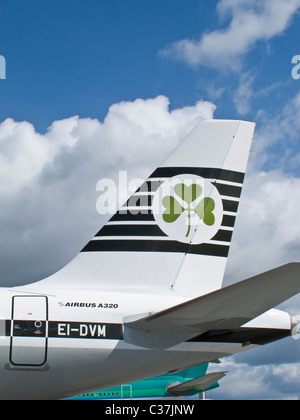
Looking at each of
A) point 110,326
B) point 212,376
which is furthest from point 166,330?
point 212,376

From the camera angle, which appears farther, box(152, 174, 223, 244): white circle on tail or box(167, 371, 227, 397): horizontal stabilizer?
box(167, 371, 227, 397): horizontal stabilizer

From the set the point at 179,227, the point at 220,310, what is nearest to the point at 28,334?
the point at 220,310

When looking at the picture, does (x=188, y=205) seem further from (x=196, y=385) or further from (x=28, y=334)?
(x=196, y=385)

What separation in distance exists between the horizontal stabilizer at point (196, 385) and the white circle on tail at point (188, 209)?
1015cm

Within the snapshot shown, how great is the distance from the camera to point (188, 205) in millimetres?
11188

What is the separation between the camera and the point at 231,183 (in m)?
11.6

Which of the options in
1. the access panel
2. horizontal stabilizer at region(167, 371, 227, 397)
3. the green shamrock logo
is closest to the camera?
the access panel

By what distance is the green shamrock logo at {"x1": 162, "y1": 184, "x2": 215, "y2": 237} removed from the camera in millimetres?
11062

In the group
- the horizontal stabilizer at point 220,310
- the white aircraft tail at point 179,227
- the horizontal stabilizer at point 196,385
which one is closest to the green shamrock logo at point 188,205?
the white aircraft tail at point 179,227

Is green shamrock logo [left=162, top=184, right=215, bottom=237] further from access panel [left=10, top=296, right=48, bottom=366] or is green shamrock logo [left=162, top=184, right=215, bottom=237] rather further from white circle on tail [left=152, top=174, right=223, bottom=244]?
access panel [left=10, top=296, right=48, bottom=366]

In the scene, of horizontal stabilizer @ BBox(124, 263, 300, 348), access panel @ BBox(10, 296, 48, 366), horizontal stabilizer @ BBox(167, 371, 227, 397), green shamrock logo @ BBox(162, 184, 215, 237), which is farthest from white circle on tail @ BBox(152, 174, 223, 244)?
horizontal stabilizer @ BBox(167, 371, 227, 397)

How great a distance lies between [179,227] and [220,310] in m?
2.97

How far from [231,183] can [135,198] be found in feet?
7.30
